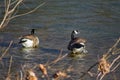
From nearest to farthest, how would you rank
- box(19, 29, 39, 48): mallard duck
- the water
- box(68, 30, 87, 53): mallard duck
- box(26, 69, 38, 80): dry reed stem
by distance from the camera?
box(26, 69, 38, 80): dry reed stem
the water
box(68, 30, 87, 53): mallard duck
box(19, 29, 39, 48): mallard duck

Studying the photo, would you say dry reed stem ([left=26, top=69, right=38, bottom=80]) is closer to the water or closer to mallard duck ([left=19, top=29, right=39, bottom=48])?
the water

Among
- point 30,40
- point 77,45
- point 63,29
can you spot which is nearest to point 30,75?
point 77,45

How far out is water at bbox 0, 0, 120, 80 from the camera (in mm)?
11375

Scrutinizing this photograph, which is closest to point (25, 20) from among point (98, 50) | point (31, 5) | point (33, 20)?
point (33, 20)

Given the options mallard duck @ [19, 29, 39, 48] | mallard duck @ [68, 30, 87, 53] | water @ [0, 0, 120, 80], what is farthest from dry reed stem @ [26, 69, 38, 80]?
mallard duck @ [19, 29, 39, 48]

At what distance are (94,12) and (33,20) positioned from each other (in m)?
2.11

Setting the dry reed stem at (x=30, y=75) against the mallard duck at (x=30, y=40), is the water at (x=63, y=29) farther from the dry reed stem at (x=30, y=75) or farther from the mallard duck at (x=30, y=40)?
the dry reed stem at (x=30, y=75)

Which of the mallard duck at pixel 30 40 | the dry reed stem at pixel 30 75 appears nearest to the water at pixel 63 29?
the mallard duck at pixel 30 40

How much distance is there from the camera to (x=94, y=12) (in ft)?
54.6

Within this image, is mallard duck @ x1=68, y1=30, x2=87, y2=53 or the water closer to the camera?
the water

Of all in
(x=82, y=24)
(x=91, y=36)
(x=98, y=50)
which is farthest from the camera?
(x=82, y=24)

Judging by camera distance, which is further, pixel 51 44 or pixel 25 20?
pixel 25 20

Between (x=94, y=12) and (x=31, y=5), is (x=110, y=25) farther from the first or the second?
(x=31, y=5)

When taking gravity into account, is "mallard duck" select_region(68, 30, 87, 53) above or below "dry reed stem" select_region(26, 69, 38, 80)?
below
